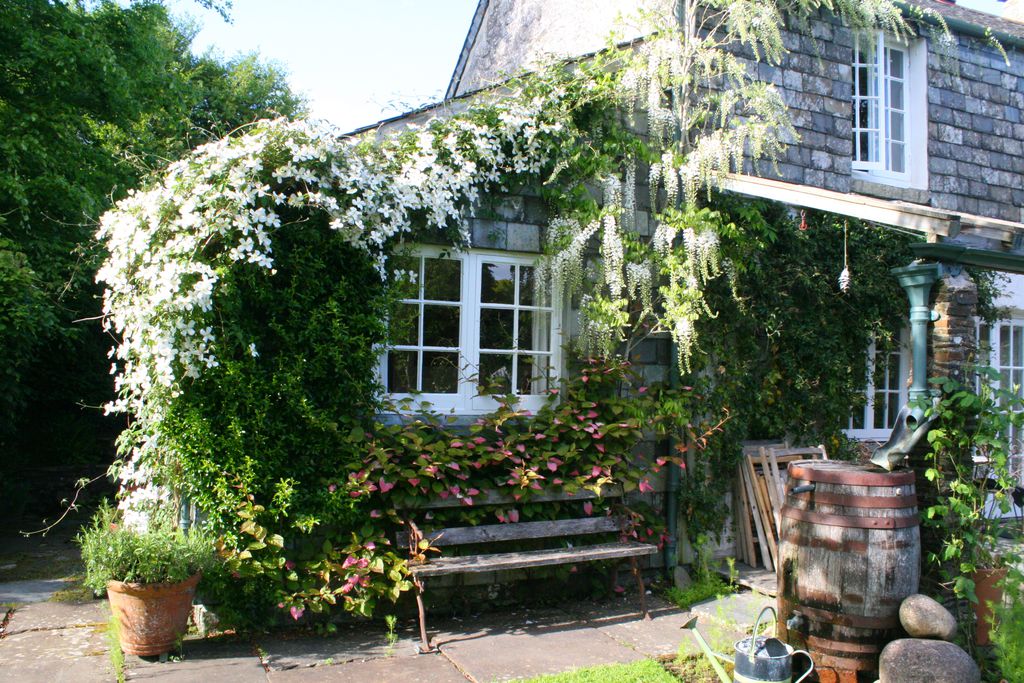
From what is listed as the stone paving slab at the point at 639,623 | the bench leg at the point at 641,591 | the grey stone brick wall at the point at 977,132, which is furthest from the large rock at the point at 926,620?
the grey stone brick wall at the point at 977,132

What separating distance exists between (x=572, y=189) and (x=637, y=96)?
0.99 meters

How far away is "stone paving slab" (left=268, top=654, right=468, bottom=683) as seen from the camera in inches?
162

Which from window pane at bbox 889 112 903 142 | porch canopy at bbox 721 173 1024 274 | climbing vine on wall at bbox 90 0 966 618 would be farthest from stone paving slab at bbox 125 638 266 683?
window pane at bbox 889 112 903 142

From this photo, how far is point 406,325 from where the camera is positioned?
543cm

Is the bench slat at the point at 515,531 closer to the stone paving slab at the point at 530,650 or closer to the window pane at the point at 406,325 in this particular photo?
the stone paving slab at the point at 530,650

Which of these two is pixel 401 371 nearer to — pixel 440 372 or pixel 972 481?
pixel 440 372

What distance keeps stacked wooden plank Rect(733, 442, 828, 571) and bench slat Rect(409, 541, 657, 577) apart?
1150 mm

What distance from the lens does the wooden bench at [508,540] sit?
4.74 meters

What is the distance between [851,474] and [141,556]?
3.72 metres

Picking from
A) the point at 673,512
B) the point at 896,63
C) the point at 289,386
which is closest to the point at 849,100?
the point at 896,63

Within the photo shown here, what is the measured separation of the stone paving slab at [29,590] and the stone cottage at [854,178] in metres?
2.84

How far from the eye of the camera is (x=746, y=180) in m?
5.91

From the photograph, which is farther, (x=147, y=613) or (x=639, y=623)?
(x=639, y=623)

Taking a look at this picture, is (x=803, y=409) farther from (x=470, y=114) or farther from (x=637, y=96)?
(x=470, y=114)
